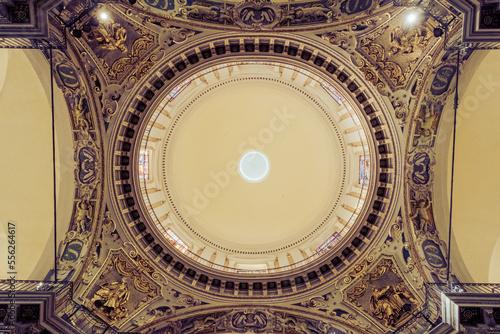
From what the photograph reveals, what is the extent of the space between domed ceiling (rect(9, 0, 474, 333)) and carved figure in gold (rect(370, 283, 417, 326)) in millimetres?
55

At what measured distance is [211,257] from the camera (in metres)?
19.2

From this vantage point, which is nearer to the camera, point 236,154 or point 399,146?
point 399,146

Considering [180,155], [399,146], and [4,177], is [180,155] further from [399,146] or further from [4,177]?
[399,146]

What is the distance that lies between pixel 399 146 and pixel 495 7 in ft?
20.0

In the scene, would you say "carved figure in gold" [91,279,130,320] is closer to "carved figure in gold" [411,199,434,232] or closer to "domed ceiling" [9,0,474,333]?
"domed ceiling" [9,0,474,333]

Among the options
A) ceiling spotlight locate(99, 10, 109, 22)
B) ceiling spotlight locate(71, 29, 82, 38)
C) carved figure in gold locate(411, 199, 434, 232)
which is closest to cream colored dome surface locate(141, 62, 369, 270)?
carved figure in gold locate(411, 199, 434, 232)

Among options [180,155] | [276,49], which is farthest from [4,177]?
[276,49]

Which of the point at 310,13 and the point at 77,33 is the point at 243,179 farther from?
the point at 77,33

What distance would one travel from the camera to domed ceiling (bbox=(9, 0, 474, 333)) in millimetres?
13547

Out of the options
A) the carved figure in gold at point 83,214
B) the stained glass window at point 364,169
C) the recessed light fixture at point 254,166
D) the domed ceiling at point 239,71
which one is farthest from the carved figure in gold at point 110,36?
the stained glass window at point 364,169

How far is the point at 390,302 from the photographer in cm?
1497

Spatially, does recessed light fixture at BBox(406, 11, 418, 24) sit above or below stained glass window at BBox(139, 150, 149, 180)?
above

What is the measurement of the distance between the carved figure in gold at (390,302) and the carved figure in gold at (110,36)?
1502 cm

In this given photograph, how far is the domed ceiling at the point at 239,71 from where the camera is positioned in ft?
44.4
